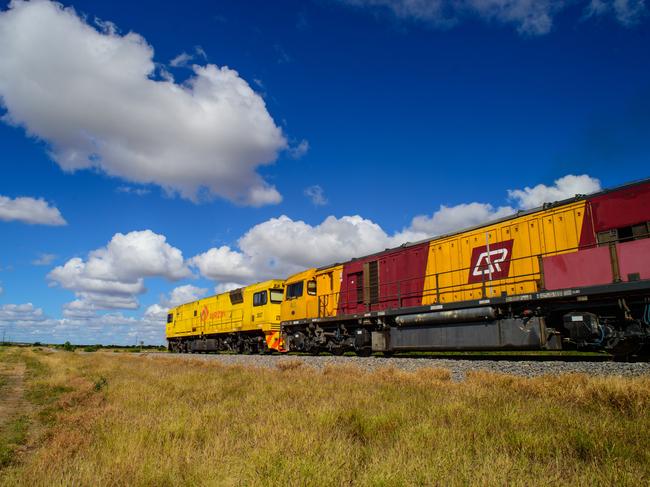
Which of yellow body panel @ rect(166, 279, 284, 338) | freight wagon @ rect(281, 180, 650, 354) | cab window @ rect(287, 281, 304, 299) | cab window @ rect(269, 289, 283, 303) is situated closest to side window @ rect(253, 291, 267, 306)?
yellow body panel @ rect(166, 279, 284, 338)

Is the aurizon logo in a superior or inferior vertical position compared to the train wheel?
superior

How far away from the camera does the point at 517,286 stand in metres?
13.4

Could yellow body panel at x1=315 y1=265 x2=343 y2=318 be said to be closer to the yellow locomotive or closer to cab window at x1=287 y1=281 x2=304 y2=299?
cab window at x1=287 y1=281 x2=304 y2=299

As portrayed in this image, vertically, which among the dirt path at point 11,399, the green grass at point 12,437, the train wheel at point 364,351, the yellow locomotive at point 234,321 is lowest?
the dirt path at point 11,399

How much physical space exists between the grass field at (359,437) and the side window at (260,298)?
18.6 meters

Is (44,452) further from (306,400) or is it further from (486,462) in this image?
(486,462)

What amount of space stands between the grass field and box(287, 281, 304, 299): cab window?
1416 cm

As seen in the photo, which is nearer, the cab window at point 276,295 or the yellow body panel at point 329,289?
the yellow body panel at point 329,289

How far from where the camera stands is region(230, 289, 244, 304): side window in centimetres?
3053

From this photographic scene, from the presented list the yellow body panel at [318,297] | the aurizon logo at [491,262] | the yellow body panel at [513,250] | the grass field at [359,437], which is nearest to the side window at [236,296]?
the yellow body panel at [318,297]

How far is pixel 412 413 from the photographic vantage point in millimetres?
5816

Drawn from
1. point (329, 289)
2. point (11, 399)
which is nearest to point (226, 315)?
point (329, 289)

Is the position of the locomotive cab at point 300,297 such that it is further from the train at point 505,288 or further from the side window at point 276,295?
the side window at point 276,295

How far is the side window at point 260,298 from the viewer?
90.0ft
